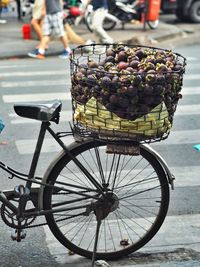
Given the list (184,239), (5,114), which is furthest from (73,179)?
(5,114)

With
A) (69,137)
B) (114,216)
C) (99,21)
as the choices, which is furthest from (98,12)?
(114,216)

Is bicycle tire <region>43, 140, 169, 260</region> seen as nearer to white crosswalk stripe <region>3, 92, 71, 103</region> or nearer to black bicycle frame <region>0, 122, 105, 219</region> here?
black bicycle frame <region>0, 122, 105, 219</region>

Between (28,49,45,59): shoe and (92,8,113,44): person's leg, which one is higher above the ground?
(92,8,113,44): person's leg

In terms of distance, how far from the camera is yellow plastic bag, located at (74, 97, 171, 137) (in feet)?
11.4

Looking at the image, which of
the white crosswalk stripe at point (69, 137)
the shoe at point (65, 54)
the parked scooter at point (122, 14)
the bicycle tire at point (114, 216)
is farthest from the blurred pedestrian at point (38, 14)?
the bicycle tire at point (114, 216)

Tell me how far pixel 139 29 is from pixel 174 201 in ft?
37.0

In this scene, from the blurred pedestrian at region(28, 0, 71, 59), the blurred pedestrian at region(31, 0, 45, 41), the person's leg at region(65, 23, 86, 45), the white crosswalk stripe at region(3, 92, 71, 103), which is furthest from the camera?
the person's leg at region(65, 23, 86, 45)

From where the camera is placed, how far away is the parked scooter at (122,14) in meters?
15.4

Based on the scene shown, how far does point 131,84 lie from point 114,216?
142 centimetres

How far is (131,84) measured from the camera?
339 centimetres

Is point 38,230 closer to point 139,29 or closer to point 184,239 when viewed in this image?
point 184,239

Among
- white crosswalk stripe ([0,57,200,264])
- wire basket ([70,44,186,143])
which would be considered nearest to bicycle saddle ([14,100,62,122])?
wire basket ([70,44,186,143])

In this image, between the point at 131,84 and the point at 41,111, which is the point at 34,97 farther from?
the point at 131,84

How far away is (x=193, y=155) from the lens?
621 cm
